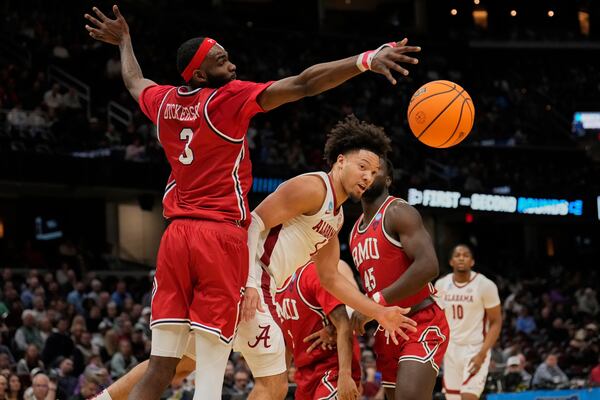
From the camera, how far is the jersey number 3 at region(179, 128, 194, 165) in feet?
18.4

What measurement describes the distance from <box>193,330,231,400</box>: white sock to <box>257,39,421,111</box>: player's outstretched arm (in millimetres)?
1304

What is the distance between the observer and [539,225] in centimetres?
3575

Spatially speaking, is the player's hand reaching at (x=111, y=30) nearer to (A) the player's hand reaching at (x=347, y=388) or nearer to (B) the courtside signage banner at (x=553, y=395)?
(A) the player's hand reaching at (x=347, y=388)

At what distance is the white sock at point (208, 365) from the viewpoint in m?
5.48

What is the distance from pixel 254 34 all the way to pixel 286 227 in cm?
2527

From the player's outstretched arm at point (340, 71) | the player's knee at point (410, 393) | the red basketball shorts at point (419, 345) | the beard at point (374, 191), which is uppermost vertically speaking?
the player's outstretched arm at point (340, 71)

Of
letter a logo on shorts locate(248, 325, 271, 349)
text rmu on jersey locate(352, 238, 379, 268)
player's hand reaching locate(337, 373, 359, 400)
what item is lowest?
player's hand reaching locate(337, 373, 359, 400)

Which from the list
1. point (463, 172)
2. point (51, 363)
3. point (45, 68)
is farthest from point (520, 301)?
point (51, 363)

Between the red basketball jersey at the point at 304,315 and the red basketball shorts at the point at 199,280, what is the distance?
71.0 inches

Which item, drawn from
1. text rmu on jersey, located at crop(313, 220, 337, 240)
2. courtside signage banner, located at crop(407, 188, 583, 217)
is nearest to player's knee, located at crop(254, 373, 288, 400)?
text rmu on jersey, located at crop(313, 220, 337, 240)

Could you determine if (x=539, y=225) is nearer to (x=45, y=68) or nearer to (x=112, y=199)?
(x=112, y=199)

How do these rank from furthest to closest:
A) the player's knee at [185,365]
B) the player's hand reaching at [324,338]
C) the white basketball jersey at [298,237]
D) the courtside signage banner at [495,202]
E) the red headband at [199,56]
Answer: the courtside signage banner at [495,202] → the player's hand reaching at [324,338] → the white basketball jersey at [298,237] → the player's knee at [185,365] → the red headband at [199,56]

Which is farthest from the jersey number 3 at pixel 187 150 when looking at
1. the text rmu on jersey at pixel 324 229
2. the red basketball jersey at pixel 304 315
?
the red basketball jersey at pixel 304 315

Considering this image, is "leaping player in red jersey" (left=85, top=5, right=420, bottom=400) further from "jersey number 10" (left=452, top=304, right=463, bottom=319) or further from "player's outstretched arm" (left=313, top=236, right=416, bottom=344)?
"jersey number 10" (left=452, top=304, right=463, bottom=319)
